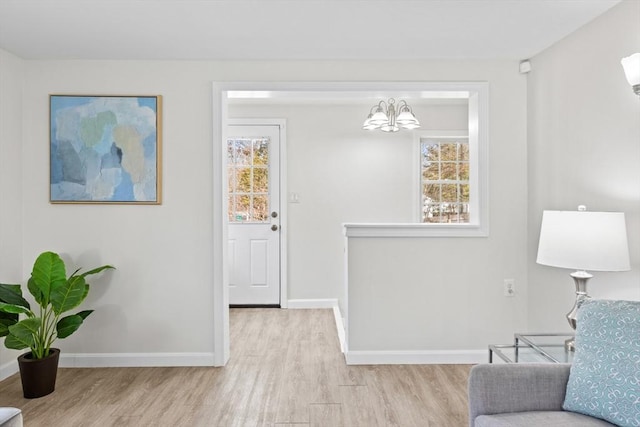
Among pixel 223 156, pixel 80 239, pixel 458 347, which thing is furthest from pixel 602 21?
pixel 80 239

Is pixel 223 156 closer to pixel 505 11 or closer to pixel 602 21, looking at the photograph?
pixel 505 11

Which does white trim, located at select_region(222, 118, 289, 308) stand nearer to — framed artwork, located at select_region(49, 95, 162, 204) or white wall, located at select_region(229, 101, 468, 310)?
white wall, located at select_region(229, 101, 468, 310)

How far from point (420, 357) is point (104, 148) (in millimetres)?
2826

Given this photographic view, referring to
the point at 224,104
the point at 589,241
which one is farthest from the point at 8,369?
the point at 589,241

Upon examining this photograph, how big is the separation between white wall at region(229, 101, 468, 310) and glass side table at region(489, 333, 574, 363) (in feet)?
8.19

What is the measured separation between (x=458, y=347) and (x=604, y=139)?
173 centimetres

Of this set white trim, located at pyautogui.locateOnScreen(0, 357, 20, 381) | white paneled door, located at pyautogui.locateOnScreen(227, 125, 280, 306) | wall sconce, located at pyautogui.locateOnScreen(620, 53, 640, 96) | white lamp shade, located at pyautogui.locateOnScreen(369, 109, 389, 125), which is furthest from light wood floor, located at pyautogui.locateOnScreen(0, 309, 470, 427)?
white lamp shade, located at pyautogui.locateOnScreen(369, 109, 389, 125)

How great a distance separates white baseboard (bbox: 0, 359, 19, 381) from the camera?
2.81 metres

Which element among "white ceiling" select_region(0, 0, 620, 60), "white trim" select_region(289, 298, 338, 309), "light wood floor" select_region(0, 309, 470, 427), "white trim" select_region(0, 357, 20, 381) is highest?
"white ceiling" select_region(0, 0, 620, 60)

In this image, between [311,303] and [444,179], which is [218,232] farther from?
[444,179]

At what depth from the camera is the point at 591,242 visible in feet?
6.10

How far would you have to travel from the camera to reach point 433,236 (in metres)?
3.09

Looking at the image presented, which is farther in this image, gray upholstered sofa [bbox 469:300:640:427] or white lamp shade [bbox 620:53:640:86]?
white lamp shade [bbox 620:53:640:86]

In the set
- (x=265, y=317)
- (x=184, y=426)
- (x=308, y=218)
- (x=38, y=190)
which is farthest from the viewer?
(x=308, y=218)
